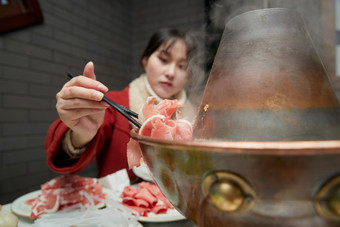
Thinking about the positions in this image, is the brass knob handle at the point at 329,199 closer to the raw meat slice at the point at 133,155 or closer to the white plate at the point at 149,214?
the raw meat slice at the point at 133,155

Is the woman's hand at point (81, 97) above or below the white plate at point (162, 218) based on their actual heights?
above

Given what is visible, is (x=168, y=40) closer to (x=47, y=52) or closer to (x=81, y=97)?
(x=81, y=97)

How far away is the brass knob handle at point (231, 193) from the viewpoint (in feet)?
0.93

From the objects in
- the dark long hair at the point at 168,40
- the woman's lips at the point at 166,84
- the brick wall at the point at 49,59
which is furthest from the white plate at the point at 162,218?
the brick wall at the point at 49,59

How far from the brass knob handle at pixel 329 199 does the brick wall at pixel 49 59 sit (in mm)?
2535

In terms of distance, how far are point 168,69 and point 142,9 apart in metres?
2.47

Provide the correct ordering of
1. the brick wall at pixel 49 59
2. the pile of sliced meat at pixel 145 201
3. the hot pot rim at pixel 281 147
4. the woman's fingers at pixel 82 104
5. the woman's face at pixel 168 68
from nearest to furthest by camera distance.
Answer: the hot pot rim at pixel 281 147, the woman's fingers at pixel 82 104, the pile of sliced meat at pixel 145 201, the woman's face at pixel 168 68, the brick wall at pixel 49 59

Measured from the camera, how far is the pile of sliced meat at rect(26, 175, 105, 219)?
2.56 feet

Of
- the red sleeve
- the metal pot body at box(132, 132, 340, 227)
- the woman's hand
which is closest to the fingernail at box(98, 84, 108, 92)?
the woman's hand

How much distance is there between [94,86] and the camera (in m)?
0.64

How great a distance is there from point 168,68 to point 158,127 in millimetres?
1257

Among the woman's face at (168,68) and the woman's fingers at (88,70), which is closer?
the woman's fingers at (88,70)

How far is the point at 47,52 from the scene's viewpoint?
2.55 metres

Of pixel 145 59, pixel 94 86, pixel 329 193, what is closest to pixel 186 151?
pixel 329 193
